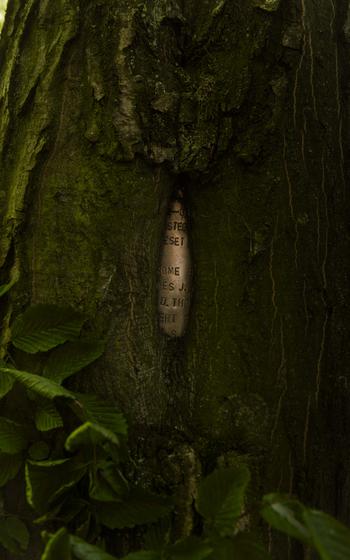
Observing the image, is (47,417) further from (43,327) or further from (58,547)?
(58,547)

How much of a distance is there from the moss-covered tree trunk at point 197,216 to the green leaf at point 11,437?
19 centimetres

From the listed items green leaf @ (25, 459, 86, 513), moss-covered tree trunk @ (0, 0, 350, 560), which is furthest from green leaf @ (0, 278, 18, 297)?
green leaf @ (25, 459, 86, 513)

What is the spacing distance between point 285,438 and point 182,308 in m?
0.45

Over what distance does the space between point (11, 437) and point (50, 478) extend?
145 mm

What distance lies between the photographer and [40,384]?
130 cm

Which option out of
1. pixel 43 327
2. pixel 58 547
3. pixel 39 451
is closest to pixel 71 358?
pixel 43 327

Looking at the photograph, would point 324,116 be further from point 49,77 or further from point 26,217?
point 26,217

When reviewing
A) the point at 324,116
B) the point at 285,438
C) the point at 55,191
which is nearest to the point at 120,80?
the point at 55,191

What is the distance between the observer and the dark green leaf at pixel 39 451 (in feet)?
4.51

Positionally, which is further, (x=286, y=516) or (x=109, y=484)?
(x=109, y=484)

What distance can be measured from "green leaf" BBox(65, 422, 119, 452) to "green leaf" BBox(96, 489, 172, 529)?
0.60ft

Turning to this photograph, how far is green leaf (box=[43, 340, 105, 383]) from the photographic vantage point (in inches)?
55.5

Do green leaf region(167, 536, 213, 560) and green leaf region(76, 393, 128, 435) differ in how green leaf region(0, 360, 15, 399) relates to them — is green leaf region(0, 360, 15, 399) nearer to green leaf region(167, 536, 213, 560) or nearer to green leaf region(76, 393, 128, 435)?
green leaf region(76, 393, 128, 435)

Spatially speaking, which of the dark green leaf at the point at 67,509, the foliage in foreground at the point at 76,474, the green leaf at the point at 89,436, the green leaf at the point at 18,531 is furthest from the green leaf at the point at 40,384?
the green leaf at the point at 18,531
